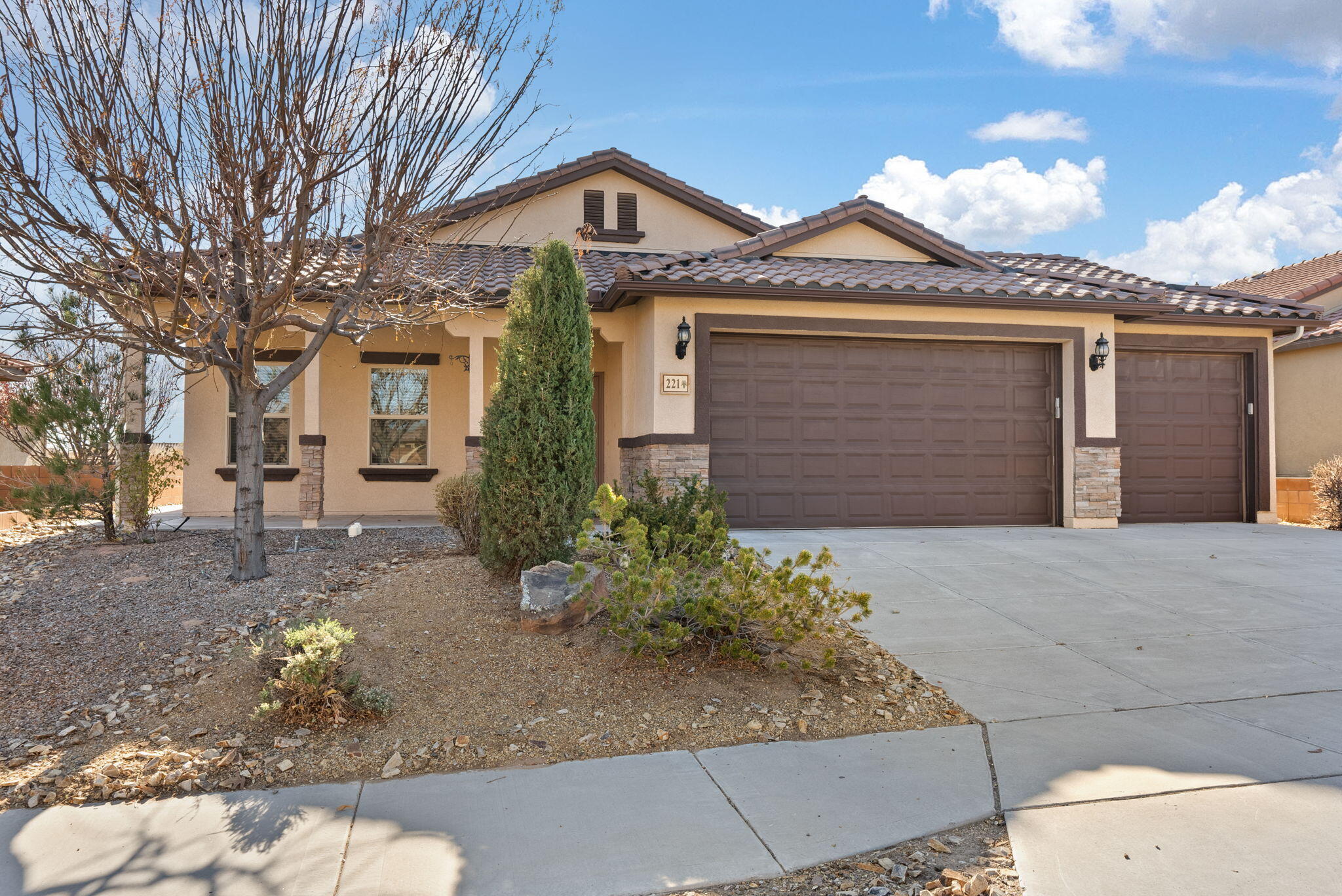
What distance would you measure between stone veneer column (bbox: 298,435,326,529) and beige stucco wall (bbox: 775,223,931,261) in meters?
6.76

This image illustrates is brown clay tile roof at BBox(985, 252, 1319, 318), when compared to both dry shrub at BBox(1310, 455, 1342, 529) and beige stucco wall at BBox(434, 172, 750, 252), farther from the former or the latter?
beige stucco wall at BBox(434, 172, 750, 252)

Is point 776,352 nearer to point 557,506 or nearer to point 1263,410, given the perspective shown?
point 557,506

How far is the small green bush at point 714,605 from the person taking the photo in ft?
15.0

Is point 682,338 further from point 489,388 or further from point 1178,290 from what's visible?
point 1178,290

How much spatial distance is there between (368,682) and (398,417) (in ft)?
25.8

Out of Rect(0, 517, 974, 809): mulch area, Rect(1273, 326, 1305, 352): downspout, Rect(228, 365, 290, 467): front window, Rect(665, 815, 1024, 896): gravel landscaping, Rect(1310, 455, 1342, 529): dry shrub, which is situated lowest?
Rect(665, 815, 1024, 896): gravel landscaping

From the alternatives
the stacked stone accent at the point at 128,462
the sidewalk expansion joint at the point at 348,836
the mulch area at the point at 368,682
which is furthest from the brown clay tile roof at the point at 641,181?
the sidewalk expansion joint at the point at 348,836

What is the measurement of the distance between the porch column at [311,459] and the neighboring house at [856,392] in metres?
0.03

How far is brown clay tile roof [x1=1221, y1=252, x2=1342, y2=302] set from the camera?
15195 mm

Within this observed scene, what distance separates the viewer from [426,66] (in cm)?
518

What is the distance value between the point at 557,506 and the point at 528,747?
222 centimetres

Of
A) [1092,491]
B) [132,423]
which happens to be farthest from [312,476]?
[1092,491]

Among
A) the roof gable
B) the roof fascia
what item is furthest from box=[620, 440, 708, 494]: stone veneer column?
the roof gable

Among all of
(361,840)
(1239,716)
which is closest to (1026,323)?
(1239,716)
